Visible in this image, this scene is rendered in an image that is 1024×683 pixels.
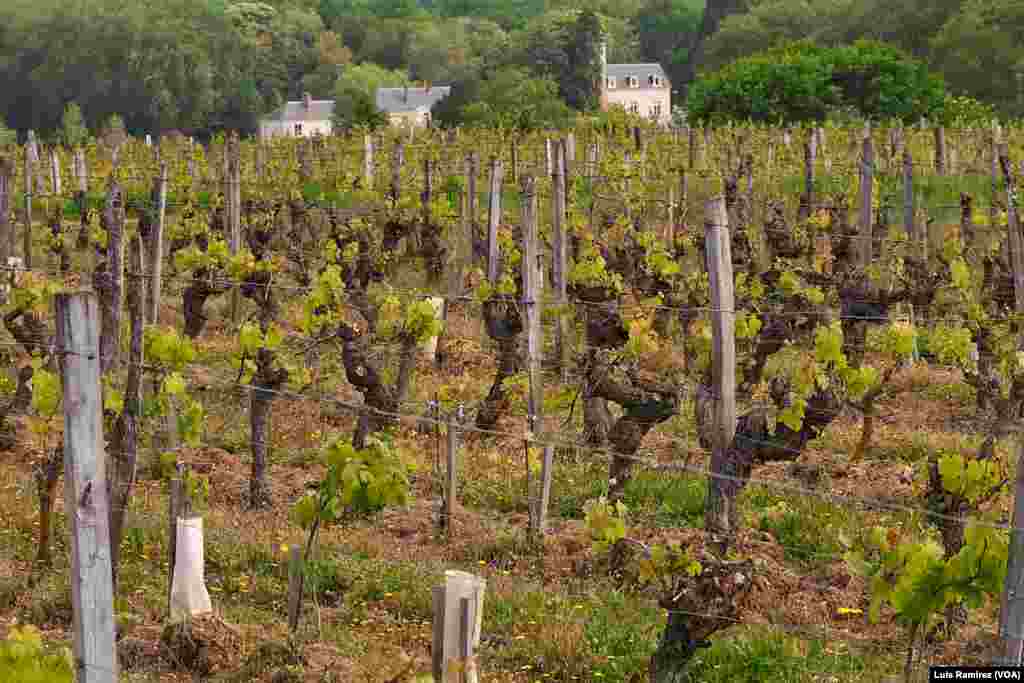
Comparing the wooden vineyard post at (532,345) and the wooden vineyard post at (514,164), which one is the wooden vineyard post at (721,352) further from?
the wooden vineyard post at (514,164)

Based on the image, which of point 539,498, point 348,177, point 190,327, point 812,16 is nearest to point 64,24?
point 812,16

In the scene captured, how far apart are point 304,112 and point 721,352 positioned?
71.7 m

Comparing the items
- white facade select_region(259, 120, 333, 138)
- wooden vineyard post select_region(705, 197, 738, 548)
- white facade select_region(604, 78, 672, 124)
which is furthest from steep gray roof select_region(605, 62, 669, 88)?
wooden vineyard post select_region(705, 197, 738, 548)

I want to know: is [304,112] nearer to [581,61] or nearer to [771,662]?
[581,61]

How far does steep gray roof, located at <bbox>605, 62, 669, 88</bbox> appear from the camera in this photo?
284 feet

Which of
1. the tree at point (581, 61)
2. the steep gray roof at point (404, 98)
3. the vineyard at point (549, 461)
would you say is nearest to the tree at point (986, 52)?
the tree at point (581, 61)

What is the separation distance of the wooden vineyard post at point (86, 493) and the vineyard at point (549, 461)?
0.8 inches

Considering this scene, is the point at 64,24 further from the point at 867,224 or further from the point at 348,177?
the point at 867,224

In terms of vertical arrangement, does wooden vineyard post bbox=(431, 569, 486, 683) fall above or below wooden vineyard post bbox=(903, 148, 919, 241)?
below

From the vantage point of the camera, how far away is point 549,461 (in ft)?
28.8

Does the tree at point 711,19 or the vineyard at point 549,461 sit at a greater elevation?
the tree at point 711,19

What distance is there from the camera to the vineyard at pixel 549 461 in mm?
6793

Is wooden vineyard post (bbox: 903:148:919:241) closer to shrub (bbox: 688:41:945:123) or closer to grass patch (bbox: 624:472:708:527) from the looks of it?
grass patch (bbox: 624:472:708:527)

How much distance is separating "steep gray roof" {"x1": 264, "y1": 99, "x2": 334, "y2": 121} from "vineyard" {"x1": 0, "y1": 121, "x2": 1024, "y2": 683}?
2423 inches
